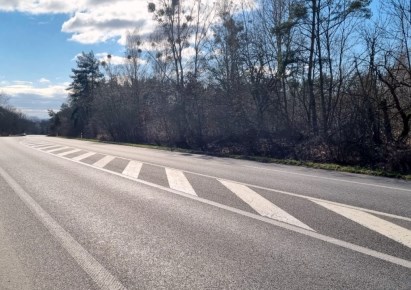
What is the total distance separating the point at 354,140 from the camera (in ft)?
52.2

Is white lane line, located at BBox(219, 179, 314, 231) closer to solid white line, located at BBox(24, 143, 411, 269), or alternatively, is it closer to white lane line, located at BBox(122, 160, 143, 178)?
solid white line, located at BBox(24, 143, 411, 269)

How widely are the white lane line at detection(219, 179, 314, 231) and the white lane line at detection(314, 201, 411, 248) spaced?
96 centimetres

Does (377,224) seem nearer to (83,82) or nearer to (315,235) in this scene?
(315,235)

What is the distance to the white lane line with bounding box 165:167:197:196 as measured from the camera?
9.20 m

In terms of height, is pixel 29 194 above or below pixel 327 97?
below

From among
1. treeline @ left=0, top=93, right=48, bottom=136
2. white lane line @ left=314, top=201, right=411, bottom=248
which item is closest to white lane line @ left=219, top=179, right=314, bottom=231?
white lane line @ left=314, top=201, right=411, bottom=248

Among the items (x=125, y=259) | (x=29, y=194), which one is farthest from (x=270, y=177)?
(x=125, y=259)

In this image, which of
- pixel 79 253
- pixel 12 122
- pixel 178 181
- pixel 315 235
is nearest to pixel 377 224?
pixel 315 235

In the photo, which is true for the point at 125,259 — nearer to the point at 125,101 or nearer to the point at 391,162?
the point at 391,162

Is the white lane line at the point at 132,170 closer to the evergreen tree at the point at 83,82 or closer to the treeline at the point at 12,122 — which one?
the evergreen tree at the point at 83,82

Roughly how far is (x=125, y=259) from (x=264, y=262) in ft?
5.37

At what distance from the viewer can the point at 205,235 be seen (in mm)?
5520

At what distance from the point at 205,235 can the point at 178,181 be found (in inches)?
196

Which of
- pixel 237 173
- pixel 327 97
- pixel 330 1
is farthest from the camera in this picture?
pixel 327 97
